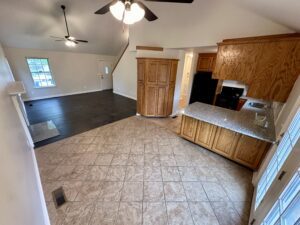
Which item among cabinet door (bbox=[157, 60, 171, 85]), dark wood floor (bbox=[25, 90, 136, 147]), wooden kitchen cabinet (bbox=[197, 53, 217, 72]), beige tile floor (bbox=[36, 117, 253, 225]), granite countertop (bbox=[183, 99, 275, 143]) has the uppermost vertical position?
wooden kitchen cabinet (bbox=[197, 53, 217, 72])

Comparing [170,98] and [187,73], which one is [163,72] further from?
[187,73]

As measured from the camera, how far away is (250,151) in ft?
7.71

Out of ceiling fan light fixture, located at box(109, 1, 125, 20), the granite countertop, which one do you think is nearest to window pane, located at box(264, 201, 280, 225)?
the granite countertop

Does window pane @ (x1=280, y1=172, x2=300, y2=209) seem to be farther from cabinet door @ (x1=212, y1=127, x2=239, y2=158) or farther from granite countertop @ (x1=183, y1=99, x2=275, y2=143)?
cabinet door @ (x1=212, y1=127, x2=239, y2=158)

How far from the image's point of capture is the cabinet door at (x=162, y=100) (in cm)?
431

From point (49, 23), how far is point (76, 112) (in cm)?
308

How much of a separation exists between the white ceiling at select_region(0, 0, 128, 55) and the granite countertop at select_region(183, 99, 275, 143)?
402 centimetres

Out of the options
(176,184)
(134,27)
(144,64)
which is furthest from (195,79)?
(176,184)

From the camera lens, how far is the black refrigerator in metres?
4.82

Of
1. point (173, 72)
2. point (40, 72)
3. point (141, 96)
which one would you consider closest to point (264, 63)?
point (173, 72)

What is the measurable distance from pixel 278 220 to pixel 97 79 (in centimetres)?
873

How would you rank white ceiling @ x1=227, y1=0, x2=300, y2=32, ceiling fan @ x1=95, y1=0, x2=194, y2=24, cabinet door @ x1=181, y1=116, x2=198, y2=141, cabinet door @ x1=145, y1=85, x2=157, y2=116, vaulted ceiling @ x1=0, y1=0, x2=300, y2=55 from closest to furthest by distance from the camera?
1. white ceiling @ x1=227, y1=0, x2=300, y2=32
2. ceiling fan @ x1=95, y1=0, x2=194, y2=24
3. vaulted ceiling @ x1=0, y1=0, x2=300, y2=55
4. cabinet door @ x1=181, y1=116, x2=198, y2=141
5. cabinet door @ x1=145, y1=85, x2=157, y2=116

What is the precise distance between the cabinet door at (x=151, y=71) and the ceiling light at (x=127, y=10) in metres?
2.28

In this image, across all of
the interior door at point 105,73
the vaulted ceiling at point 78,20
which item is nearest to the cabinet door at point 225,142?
the vaulted ceiling at point 78,20
